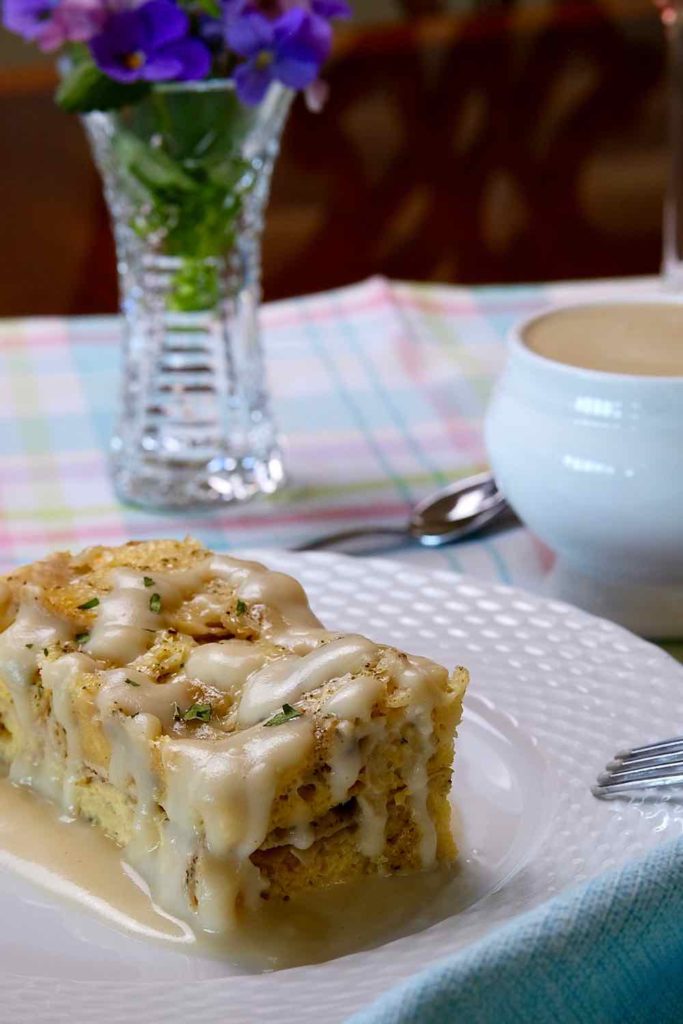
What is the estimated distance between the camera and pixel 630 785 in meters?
1.12

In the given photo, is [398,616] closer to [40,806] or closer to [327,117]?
[40,806]

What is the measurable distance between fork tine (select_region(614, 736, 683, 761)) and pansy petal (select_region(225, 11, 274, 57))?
0.82 m

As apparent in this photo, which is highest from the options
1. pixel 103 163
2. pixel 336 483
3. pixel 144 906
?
pixel 103 163

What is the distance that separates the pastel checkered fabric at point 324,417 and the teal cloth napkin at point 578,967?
0.74m

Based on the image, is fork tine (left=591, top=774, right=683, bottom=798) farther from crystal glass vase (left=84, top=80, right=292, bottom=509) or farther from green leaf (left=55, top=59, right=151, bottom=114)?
green leaf (left=55, top=59, right=151, bottom=114)

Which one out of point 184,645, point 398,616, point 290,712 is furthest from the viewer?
point 398,616

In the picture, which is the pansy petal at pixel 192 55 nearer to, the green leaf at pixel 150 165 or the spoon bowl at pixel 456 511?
the green leaf at pixel 150 165

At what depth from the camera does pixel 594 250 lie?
122 inches

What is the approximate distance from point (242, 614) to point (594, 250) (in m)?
2.08

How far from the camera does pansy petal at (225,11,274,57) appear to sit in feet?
5.07

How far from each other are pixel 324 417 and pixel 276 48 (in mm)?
571

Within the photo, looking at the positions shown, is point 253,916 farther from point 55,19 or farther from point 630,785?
point 55,19

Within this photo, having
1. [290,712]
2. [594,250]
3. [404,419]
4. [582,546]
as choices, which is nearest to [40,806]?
[290,712]

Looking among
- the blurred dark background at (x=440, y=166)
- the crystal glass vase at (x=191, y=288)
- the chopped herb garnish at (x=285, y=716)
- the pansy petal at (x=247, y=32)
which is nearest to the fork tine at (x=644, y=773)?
the chopped herb garnish at (x=285, y=716)
